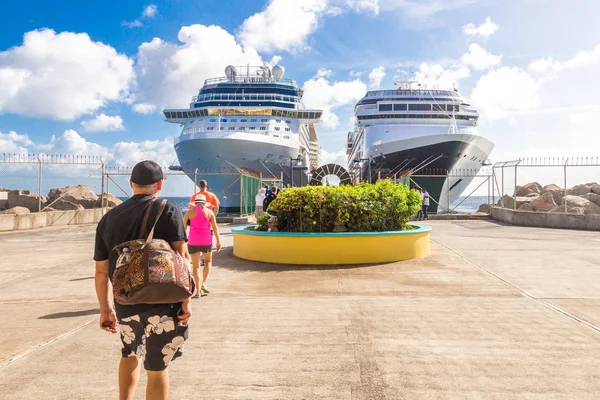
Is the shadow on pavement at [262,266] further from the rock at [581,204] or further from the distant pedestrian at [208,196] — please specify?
the rock at [581,204]

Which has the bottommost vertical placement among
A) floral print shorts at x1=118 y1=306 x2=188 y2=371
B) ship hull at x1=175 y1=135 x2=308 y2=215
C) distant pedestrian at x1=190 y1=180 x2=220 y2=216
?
floral print shorts at x1=118 y1=306 x2=188 y2=371

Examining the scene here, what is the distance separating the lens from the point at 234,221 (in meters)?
18.2

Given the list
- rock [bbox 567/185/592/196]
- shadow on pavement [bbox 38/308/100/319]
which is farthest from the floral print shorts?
rock [bbox 567/185/592/196]

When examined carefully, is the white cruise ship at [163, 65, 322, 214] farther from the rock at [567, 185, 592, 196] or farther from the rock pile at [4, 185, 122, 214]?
the rock at [567, 185, 592, 196]

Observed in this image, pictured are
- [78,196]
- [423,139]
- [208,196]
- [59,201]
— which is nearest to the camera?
[208,196]

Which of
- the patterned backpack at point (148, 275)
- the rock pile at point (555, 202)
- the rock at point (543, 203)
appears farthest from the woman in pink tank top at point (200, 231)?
the rock at point (543, 203)

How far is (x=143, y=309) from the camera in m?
2.35

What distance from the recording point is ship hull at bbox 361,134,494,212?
32625mm

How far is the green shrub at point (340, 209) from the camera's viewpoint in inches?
335

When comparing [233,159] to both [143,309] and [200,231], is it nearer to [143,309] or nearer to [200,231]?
[200,231]

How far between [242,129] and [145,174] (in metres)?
37.3

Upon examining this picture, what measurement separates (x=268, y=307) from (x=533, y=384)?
2887mm

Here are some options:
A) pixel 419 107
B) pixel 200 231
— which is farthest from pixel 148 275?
pixel 419 107

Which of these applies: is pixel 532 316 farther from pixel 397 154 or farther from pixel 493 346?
pixel 397 154
